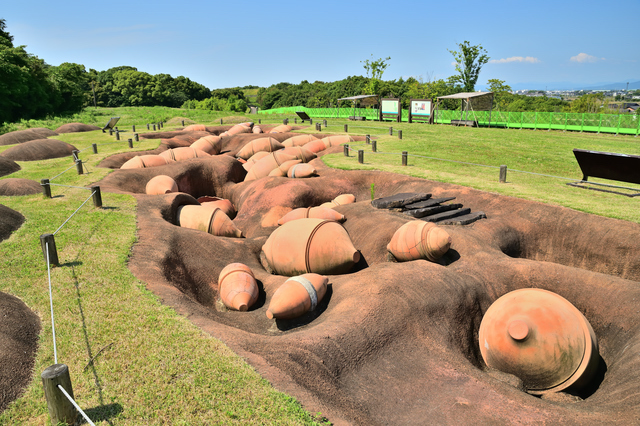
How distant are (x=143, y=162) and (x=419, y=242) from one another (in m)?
15.1

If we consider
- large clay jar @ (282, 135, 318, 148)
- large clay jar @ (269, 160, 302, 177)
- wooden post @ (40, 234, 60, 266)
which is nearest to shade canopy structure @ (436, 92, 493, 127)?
large clay jar @ (282, 135, 318, 148)

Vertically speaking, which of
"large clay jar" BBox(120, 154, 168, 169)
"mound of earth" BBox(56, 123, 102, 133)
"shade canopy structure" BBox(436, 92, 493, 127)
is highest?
"shade canopy structure" BBox(436, 92, 493, 127)

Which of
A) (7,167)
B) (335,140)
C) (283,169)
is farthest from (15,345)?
(335,140)

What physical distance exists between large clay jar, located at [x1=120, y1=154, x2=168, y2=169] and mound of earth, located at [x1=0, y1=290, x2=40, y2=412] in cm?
1342

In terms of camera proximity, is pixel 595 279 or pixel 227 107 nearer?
pixel 595 279

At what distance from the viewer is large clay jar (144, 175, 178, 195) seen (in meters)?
15.9

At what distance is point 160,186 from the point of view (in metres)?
16.0

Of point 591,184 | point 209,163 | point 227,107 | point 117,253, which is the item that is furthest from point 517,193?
point 227,107

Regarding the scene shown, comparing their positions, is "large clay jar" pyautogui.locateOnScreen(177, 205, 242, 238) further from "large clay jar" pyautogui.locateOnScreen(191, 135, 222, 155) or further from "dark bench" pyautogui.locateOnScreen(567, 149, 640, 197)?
"large clay jar" pyautogui.locateOnScreen(191, 135, 222, 155)

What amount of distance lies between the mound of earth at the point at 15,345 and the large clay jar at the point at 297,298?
374cm

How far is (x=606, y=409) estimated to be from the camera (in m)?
5.31

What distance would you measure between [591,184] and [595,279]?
674cm

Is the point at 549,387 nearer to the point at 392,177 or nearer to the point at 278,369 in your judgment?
the point at 278,369

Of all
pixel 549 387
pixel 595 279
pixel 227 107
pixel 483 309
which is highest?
pixel 227 107
